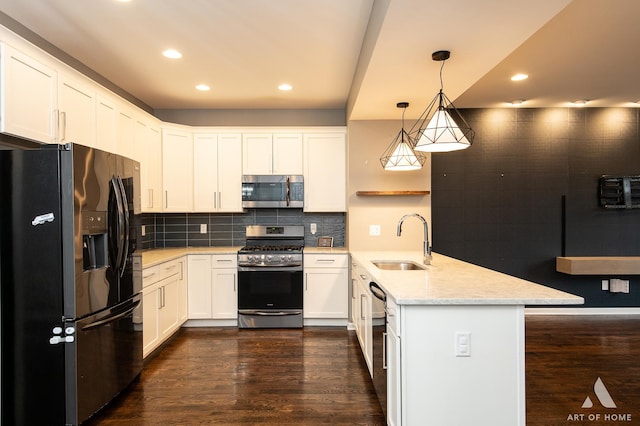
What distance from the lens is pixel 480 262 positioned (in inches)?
177

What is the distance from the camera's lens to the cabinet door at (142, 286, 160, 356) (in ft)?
10.0

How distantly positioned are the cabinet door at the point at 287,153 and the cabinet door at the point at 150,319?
192cm

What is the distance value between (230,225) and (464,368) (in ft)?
11.4

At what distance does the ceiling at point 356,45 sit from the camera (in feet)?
6.53

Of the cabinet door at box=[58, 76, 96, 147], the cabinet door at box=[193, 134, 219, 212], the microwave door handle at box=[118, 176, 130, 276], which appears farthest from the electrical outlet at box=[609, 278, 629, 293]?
the cabinet door at box=[58, 76, 96, 147]

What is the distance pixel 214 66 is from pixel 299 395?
283cm

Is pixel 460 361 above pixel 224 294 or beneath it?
above

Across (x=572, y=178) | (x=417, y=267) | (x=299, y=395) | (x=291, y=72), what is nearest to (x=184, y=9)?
(x=291, y=72)

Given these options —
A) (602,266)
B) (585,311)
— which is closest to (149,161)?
(602,266)

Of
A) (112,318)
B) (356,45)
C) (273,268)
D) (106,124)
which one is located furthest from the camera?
(273,268)

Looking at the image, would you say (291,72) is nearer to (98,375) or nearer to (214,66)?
(214,66)

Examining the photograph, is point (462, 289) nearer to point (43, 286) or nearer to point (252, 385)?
point (252, 385)

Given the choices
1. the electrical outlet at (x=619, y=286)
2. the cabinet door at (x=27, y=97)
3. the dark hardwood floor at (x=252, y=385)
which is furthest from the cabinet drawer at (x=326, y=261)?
the electrical outlet at (x=619, y=286)

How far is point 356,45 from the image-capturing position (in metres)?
2.85
